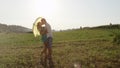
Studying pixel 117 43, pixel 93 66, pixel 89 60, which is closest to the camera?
pixel 93 66

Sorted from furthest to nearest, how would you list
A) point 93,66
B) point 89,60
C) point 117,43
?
point 117,43 < point 89,60 < point 93,66

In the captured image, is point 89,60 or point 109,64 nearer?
point 109,64

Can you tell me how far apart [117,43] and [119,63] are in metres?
7.91

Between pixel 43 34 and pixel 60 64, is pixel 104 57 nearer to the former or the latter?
pixel 60 64

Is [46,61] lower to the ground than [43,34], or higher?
lower

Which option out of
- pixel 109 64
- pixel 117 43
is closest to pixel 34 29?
pixel 109 64

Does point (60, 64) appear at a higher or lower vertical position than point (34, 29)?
lower

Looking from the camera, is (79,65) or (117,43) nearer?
(79,65)

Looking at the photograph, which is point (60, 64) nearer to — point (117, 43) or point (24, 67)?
point (24, 67)

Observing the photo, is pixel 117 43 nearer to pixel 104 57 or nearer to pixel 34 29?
pixel 104 57

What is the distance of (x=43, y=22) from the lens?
13.2 metres

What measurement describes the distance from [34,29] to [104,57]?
422 centimetres

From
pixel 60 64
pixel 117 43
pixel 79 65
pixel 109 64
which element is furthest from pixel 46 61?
pixel 117 43

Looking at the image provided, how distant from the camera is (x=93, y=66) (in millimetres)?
12906
